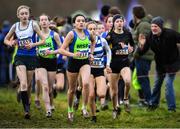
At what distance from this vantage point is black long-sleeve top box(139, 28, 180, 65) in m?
18.1

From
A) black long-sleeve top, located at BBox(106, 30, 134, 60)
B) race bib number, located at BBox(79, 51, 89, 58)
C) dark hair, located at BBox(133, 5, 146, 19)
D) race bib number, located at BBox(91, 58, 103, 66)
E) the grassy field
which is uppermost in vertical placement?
dark hair, located at BBox(133, 5, 146, 19)

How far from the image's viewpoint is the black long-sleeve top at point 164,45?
18.1 meters

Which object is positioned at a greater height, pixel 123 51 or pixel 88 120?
pixel 123 51

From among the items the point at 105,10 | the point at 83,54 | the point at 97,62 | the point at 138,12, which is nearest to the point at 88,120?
the point at 97,62

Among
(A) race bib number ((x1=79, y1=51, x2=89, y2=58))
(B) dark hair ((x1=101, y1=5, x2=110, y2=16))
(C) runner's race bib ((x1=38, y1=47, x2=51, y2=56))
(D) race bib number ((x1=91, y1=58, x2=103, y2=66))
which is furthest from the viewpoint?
(B) dark hair ((x1=101, y1=5, x2=110, y2=16))

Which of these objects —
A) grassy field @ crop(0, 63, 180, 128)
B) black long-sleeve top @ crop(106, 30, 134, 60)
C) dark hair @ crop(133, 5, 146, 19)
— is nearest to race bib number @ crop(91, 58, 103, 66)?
black long-sleeve top @ crop(106, 30, 134, 60)

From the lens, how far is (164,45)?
1823 cm

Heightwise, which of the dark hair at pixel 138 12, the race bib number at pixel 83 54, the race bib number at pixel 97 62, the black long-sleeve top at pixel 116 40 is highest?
the dark hair at pixel 138 12

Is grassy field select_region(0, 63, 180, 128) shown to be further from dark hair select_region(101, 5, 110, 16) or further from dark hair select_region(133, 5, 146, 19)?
dark hair select_region(101, 5, 110, 16)

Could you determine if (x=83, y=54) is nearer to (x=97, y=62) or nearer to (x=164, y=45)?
(x=97, y=62)

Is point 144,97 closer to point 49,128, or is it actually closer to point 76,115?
point 76,115

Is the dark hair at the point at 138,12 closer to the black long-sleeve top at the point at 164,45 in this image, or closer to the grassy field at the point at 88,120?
the black long-sleeve top at the point at 164,45

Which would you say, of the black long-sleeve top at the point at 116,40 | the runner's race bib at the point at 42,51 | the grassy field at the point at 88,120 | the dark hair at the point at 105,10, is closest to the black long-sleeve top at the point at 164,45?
the black long-sleeve top at the point at 116,40

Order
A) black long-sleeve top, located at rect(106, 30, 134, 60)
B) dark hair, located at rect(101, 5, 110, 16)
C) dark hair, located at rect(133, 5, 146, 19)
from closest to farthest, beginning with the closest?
black long-sleeve top, located at rect(106, 30, 134, 60), dark hair, located at rect(133, 5, 146, 19), dark hair, located at rect(101, 5, 110, 16)
